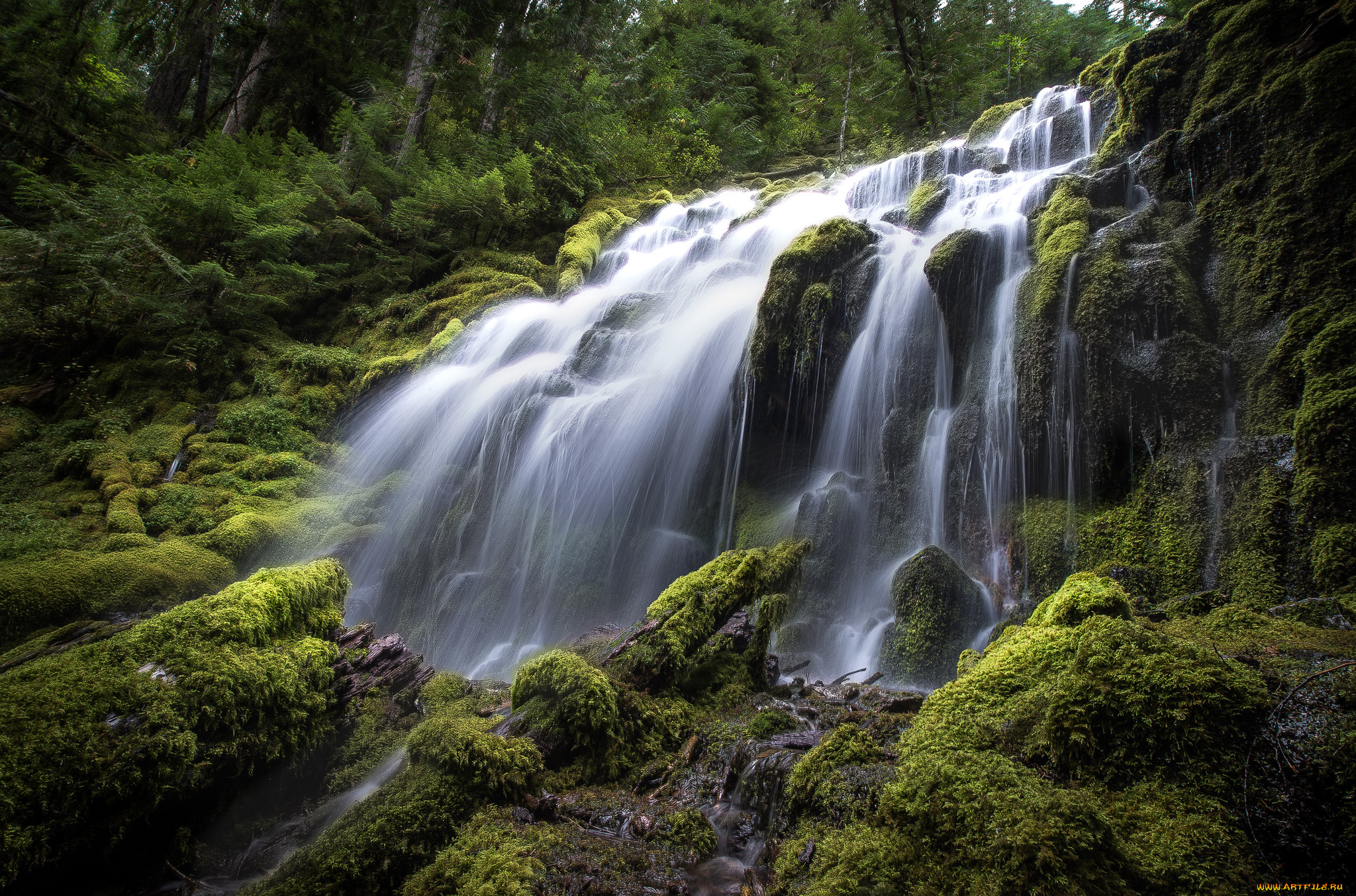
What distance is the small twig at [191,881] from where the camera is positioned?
8.09 ft

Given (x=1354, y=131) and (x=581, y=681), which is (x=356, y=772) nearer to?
(x=581, y=681)

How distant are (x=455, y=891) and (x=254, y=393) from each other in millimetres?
10946

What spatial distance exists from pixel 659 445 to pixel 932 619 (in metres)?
4.72

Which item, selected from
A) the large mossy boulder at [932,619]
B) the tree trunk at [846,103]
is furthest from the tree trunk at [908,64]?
the large mossy boulder at [932,619]

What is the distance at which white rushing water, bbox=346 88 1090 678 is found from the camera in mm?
6305

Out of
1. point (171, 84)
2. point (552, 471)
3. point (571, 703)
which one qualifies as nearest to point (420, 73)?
point (171, 84)

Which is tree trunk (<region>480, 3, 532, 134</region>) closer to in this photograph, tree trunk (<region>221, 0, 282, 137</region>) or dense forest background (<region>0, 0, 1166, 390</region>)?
dense forest background (<region>0, 0, 1166, 390</region>)

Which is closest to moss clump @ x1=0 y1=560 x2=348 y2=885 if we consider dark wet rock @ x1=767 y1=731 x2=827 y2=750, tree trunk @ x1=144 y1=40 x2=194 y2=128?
dark wet rock @ x1=767 y1=731 x2=827 y2=750

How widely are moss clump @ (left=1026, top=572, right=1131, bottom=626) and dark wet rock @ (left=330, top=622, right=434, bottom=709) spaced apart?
14.1 feet

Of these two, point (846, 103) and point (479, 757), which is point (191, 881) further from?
point (846, 103)

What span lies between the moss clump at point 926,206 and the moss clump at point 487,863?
10402mm

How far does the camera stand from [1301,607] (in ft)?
10.5

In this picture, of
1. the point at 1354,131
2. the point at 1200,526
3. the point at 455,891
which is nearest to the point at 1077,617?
the point at 1200,526

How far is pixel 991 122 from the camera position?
12617 millimetres
